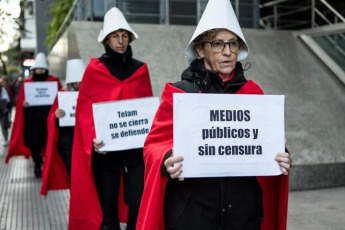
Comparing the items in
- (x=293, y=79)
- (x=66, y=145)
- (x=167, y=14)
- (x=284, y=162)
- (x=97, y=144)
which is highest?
(x=167, y=14)

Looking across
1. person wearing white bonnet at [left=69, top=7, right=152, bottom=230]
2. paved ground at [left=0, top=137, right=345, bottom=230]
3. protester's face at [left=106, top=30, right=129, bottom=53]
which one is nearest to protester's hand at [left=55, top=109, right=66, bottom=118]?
paved ground at [left=0, top=137, right=345, bottom=230]

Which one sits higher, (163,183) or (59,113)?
(163,183)

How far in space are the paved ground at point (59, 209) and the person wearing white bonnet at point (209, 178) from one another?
9.81 feet

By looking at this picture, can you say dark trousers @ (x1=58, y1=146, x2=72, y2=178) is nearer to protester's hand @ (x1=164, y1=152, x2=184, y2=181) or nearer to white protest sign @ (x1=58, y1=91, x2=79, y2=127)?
white protest sign @ (x1=58, y1=91, x2=79, y2=127)

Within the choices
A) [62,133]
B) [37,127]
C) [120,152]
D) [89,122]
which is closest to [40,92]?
[37,127]

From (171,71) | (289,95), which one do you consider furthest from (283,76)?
(171,71)

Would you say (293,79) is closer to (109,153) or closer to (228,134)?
(109,153)

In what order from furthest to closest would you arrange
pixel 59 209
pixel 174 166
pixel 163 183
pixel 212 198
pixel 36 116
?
1. pixel 36 116
2. pixel 59 209
3. pixel 163 183
4. pixel 212 198
5. pixel 174 166

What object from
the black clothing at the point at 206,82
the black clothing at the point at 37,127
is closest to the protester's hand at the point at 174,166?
the black clothing at the point at 206,82

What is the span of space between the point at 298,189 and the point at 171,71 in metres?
3.48

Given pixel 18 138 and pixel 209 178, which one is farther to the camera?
pixel 18 138

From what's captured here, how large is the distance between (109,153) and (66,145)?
1834mm

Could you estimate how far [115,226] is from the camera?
508 cm

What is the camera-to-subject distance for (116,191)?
4.97 meters
